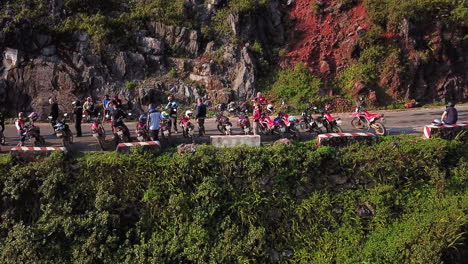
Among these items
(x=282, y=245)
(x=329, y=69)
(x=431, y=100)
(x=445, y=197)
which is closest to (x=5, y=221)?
(x=282, y=245)

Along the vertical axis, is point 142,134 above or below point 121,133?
below

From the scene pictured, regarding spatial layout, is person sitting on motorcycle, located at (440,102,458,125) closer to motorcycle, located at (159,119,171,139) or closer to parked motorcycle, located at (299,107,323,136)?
parked motorcycle, located at (299,107,323,136)

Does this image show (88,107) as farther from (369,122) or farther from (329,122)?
(369,122)

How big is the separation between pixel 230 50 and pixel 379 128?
35.2 feet

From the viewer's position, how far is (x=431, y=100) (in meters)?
19.5

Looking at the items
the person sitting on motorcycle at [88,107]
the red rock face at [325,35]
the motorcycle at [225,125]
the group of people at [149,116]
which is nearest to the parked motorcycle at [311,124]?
the group of people at [149,116]

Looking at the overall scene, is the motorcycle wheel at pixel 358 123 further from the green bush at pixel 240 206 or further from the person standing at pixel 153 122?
the person standing at pixel 153 122

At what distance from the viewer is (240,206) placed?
978 centimetres

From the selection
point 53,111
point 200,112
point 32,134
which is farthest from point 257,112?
point 32,134

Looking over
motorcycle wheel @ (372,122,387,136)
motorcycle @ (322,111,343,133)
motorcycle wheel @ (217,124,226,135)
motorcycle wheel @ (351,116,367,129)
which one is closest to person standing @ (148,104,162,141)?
motorcycle wheel @ (217,124,226,135)

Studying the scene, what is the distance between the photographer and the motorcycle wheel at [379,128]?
1241 cm

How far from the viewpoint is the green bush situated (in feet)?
29.6

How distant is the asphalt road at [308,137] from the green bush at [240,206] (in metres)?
1.87

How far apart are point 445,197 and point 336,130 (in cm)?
429
